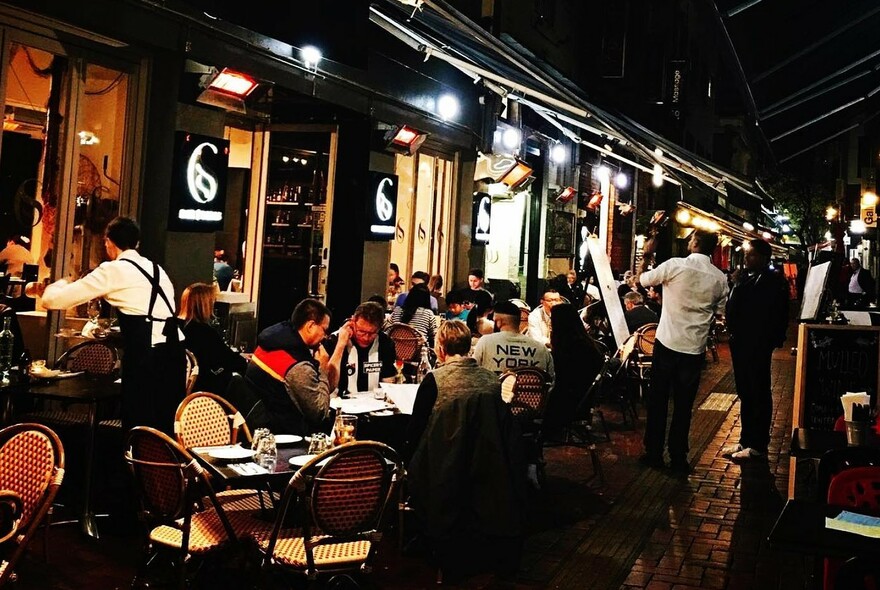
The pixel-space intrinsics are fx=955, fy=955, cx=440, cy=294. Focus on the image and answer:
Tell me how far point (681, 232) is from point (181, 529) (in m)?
33.0

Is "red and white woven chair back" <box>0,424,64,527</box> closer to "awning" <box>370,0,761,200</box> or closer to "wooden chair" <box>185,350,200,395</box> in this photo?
"wooden chair" <box>185,350,200,395</box>

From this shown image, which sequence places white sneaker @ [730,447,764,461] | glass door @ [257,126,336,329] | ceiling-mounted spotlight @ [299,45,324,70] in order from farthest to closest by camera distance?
glass door @ [257,126,336,329], ceiling-mounted spotlight @ [299,45,324,70], white sneaker @ [730,447,764,461]

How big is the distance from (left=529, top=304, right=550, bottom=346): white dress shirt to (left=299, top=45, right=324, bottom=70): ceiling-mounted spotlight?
394 cm

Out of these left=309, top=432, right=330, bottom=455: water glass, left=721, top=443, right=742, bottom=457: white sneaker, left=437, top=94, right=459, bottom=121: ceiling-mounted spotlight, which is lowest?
left=721, top=443, right=742, bottom=457: white sneaker

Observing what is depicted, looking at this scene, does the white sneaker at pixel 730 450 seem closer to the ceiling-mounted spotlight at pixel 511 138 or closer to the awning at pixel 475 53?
the awning at pixel 475 53

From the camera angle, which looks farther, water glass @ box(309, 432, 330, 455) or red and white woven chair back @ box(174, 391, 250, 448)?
red and white woven chair back @ box(174, 391, 250, 448)

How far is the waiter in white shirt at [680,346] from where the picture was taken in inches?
364

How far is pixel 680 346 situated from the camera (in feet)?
30.5

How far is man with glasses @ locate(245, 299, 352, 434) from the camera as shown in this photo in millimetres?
5793

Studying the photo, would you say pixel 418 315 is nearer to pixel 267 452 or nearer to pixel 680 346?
pixel 680 346

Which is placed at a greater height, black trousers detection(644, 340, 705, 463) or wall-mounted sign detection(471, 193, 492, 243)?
wall-mounted sign detection(471, 193, 492, 243)

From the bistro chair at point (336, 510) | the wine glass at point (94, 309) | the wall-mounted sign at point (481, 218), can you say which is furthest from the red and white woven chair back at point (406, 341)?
the bistro chair at point (336, 510)

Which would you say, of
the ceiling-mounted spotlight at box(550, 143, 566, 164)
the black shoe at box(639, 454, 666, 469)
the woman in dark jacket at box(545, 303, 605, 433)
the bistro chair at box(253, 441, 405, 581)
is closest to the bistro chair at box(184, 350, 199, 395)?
the woman in dark jacket at box(545, 303, 605, 433)

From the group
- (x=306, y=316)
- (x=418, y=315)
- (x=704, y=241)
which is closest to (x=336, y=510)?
(x=306, y=316)
